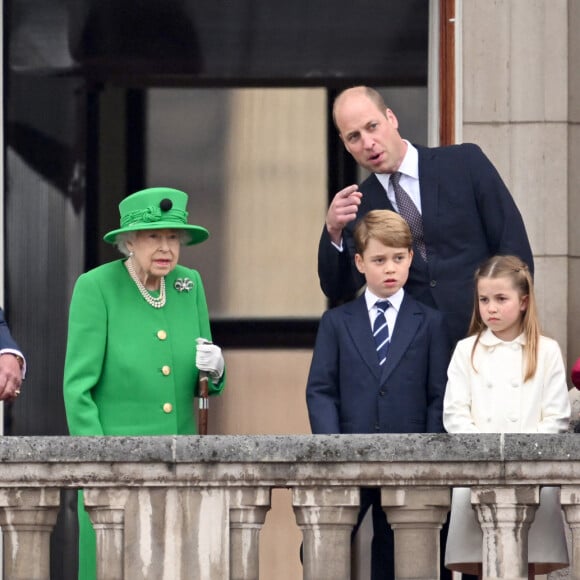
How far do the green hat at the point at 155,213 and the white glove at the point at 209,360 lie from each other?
1.34 feet

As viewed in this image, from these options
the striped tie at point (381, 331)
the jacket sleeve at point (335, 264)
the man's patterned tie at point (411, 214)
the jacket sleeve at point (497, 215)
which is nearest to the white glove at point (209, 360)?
the jacket sleeve at point (335, 264)

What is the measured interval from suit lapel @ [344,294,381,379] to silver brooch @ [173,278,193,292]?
66 cm

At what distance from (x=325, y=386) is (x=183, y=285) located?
765 millimetres

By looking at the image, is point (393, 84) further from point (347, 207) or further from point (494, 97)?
point (347, 207)

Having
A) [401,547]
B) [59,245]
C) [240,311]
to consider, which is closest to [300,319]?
[240,311]

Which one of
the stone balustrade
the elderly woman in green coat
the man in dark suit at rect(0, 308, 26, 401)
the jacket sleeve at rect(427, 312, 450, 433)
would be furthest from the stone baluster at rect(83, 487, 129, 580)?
the jacket sleeve at rect(427, 312, 450, 433)

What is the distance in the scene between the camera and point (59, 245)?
1059 cm

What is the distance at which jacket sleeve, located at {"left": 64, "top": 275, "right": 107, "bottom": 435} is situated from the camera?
26.0ft

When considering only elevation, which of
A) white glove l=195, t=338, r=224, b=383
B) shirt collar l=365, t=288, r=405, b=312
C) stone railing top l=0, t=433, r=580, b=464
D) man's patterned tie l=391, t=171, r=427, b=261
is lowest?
stone railing top l=0, t=433, r=580, b=464

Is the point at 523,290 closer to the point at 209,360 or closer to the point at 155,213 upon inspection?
the point at 209,360

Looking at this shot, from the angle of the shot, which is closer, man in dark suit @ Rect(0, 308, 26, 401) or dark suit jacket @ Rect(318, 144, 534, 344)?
man in dark suit @ Rect(0, 308, 26, 401)

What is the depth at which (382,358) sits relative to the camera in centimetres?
786

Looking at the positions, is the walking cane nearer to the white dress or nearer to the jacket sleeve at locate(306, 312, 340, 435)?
the jacket sleeve at locate(306, 312, 340, 435)

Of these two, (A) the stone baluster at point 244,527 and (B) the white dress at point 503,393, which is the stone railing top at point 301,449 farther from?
(B) the white dress at point 503,393
